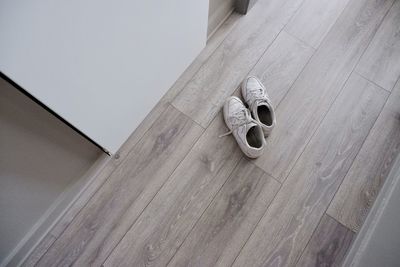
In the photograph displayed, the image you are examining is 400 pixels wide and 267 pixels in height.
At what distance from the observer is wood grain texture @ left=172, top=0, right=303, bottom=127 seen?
4.13 feet

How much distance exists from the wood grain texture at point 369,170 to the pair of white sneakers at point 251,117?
0.38m

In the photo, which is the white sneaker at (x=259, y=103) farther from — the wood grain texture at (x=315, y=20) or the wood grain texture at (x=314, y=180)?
the wood grain texture at (x=315, y=20)

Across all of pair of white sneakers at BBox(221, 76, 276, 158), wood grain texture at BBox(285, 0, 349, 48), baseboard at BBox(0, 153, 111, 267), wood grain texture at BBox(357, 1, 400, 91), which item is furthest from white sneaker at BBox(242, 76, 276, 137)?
baseboard at BBox(0, 153, 111, 267)

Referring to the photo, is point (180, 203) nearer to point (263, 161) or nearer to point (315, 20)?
point (263, 161)

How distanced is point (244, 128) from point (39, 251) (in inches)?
35.6

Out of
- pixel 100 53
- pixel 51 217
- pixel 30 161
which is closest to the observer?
pixel 100 53

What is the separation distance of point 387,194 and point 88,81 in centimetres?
112

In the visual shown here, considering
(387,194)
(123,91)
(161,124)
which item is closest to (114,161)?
(161,124)

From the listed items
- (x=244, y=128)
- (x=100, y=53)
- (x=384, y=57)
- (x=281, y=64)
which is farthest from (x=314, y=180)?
(x=100, y=53)

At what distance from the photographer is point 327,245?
43.9 inches

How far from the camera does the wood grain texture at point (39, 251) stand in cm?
106

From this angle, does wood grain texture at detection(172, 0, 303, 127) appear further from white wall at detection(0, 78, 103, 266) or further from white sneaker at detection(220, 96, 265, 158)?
white wall at detection(0, 78, 103, 266)

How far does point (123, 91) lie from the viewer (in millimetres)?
896

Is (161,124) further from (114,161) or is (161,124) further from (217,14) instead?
(217,14)
